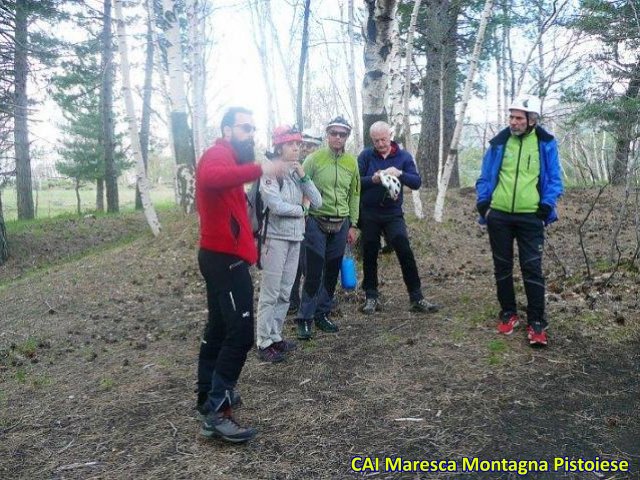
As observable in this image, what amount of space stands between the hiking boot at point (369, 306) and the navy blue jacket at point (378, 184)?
1075 mm

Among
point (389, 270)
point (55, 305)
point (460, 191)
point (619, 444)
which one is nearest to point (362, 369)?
point (619, 444)

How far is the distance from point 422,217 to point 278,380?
23.2 feet

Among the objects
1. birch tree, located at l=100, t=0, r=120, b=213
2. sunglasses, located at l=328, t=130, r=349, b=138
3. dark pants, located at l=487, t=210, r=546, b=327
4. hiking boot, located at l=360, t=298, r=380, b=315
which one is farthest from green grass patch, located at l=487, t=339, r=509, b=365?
birch tree, located at l=100, t=0, r=120, b=213

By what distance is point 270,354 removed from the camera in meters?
4.81

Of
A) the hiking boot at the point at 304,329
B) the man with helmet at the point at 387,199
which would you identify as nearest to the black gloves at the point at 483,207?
the man with helmet at the point at 387,199

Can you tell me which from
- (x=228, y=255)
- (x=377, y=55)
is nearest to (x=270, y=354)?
(x=228, y=255)

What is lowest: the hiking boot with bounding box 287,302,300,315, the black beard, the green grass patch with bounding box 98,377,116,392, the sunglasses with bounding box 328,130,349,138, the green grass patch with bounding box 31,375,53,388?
the green grass patch with bounding box 31,375,53,388

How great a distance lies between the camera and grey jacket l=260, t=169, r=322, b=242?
4.52 metres

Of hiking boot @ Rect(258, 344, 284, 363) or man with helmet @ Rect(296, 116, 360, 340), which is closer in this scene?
hiking boot @ Rect(258, 344, 284, 363)

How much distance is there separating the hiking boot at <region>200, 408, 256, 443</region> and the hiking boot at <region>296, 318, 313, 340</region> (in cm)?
185

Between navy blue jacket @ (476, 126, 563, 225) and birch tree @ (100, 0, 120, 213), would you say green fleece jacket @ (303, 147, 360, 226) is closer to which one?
navy blue jacket @ (476, 126, 563, 225)

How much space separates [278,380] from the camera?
4410 mm

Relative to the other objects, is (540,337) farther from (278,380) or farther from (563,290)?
(278,380)

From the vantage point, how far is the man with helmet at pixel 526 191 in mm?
4648
